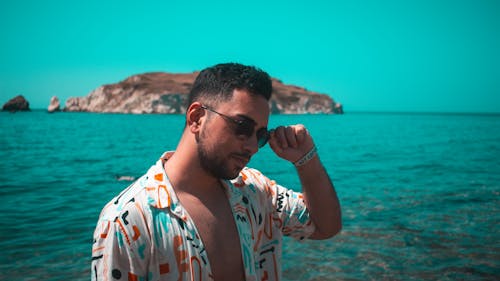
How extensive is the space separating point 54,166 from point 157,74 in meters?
165

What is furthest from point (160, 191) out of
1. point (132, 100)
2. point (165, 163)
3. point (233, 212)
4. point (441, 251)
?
point (132, 100)

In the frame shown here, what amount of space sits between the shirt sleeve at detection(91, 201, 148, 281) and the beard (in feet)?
1.64

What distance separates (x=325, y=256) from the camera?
6.03 metres

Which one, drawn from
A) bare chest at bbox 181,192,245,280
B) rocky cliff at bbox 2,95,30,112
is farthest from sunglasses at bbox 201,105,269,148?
rocky cliff at bbox 2,95,30,112

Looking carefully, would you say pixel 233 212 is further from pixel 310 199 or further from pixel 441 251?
pixel 441 251

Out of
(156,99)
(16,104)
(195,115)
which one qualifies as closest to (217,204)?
(195,115)

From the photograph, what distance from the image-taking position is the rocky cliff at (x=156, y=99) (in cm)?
12800

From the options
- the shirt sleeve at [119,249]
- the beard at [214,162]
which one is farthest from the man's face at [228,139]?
the shirt sleeve at [119,249]

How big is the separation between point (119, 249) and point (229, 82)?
979 millimetres

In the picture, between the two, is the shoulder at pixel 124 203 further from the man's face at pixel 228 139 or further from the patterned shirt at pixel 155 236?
the man's face at pixel 228 139

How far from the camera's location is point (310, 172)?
2283 mm

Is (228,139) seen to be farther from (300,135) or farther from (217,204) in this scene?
(300,135)

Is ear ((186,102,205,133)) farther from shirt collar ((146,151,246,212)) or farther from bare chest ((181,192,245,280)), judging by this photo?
bare chest ((181,192,245,280))

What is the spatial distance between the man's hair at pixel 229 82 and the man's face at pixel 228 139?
0.04 metres
